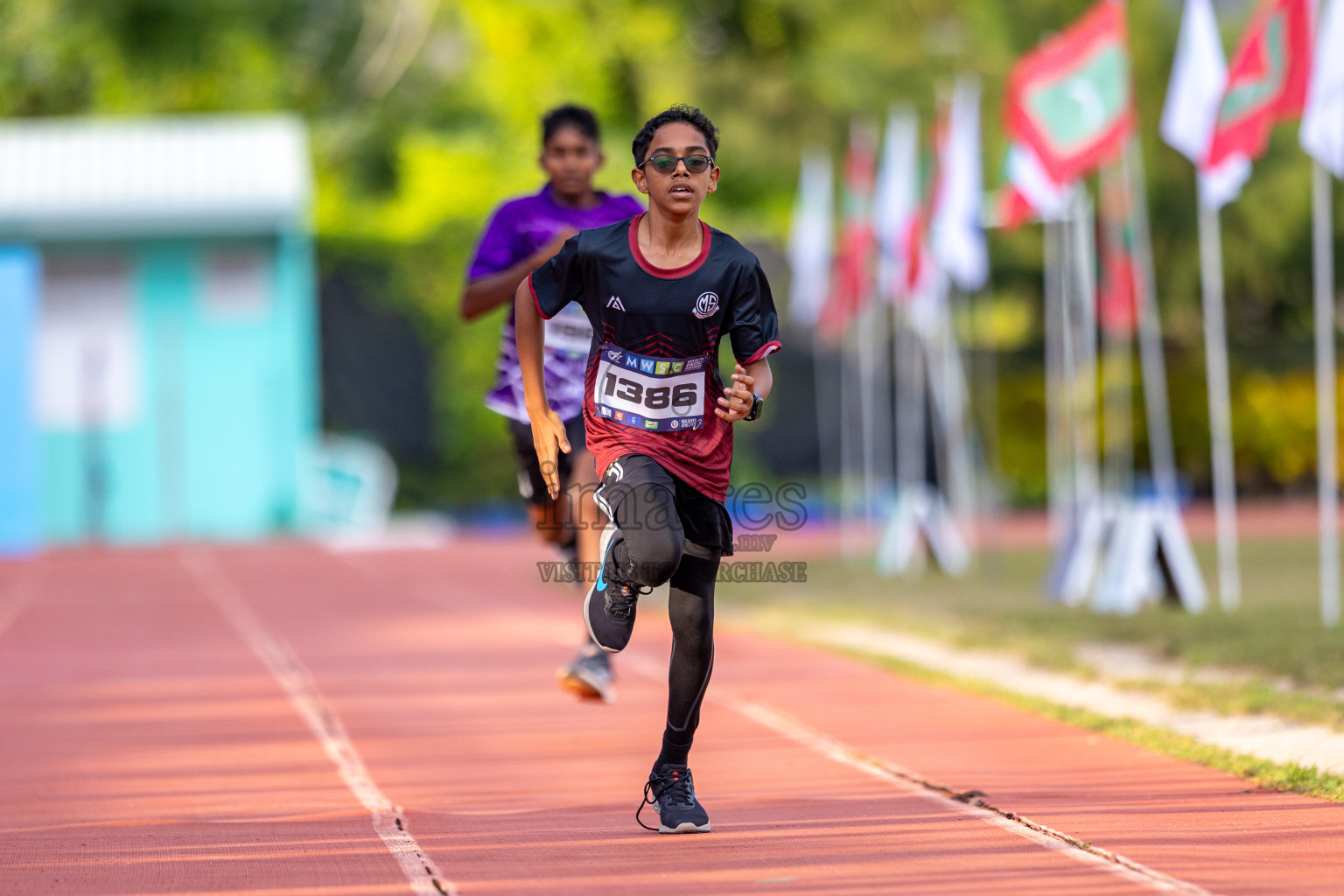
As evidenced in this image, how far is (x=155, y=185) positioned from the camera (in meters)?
24.3

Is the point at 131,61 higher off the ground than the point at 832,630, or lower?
higher

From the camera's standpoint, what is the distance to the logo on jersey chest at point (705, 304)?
5.03 m

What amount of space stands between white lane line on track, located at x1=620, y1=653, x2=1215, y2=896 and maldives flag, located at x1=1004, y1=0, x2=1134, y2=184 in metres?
5.64

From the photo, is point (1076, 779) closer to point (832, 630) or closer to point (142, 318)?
point (832, 630)

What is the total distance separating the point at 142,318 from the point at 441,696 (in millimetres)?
17434

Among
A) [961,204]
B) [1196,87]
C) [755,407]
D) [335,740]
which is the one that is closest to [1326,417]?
[1196,87]

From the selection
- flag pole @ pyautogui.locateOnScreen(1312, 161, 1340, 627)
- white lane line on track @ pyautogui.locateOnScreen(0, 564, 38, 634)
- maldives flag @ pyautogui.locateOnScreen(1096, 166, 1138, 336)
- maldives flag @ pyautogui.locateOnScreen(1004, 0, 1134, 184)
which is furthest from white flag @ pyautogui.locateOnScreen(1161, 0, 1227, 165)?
white lane line on track @ pyautogui.locateOnScreen(0, 564, 38, 634)

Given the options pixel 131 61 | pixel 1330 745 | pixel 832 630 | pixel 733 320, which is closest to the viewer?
pixel 733 320

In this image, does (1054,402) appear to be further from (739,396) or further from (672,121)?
(739,396)

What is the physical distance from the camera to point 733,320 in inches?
201

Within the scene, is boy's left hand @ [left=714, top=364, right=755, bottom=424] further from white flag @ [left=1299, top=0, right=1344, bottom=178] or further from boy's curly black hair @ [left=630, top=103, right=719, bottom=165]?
white flag @ [left=1299, top=0, right=1344, bottom=178]

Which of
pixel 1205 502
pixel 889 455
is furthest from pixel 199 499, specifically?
pixel 1205 502

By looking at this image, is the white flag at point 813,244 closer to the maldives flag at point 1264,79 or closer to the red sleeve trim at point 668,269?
the maldives flag at point 1264,79

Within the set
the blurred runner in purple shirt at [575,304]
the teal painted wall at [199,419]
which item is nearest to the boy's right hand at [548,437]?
the blurred runner in purple shirt at [575,304]
